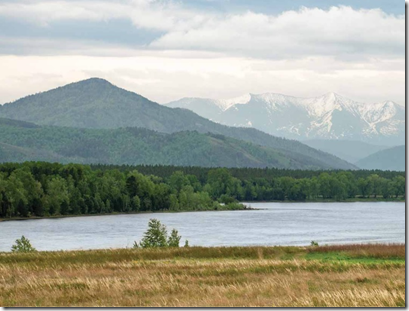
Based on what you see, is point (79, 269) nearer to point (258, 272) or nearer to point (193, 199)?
point (258, 272)

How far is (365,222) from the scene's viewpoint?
124 meters

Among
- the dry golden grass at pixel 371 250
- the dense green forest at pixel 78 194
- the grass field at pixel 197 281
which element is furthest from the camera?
the dense green forest at pixel 78 194

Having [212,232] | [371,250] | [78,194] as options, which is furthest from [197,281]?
[78,194]

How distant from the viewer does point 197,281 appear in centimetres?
3177

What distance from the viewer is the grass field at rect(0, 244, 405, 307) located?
1004 inches

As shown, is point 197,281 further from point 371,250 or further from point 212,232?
point 212,232

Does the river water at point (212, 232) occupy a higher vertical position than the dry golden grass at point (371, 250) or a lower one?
lower

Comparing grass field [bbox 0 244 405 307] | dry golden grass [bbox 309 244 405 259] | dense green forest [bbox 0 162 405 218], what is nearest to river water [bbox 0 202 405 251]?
dense green forest [bbox 0 162 405 218]

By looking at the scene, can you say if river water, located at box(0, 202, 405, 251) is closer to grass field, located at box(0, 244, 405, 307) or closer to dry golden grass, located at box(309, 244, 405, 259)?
dry golden grass, located at box(309, 244, 405, 259)

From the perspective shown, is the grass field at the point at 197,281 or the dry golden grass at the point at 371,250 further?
the dry golden grass at the point at 371,250

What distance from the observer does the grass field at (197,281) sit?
25.5 meters

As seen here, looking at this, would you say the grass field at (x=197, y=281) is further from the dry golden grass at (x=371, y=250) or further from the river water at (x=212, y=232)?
the river water at (x=212, y=232)

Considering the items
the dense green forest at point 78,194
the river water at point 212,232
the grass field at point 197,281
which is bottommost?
the river water at point 212,232

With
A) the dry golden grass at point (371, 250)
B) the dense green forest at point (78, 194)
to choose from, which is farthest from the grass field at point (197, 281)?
the dense green forest at point (78, 194)
